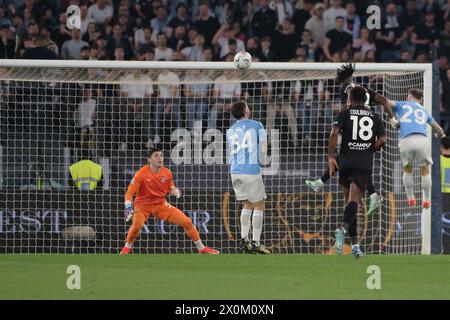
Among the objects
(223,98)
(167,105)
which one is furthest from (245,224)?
(223,98)

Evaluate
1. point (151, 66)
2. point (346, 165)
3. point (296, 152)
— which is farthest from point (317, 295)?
point (296, 152)

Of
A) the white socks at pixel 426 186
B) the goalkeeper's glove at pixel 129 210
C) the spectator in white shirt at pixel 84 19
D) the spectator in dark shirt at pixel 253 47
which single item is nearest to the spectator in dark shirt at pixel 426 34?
the spectator in dark shirt at pixel 253 47

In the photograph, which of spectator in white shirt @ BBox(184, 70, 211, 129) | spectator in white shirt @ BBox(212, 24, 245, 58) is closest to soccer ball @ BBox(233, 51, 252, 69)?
spectator in white shirt @ BBox(184, 70, 211, 129)

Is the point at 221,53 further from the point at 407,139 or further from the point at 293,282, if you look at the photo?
the point at 293,282

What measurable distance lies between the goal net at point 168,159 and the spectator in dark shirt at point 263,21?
3682 mm

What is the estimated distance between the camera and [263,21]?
23.3 meters

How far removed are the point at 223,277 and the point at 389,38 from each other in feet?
41.1

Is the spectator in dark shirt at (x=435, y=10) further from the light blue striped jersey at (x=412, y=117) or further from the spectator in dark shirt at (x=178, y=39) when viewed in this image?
the light blue striped jersey at (x=412, y=117)

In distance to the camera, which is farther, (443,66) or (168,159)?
(443,66)

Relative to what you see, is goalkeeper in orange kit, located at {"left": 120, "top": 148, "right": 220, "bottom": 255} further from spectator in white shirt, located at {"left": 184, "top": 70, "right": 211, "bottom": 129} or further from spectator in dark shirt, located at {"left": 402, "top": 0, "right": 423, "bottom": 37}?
spectator in dark shirt, located at {"left": 402, "top": 0, "right": 423, "bottom": 37}

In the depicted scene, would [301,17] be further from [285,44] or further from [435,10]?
[435,10]

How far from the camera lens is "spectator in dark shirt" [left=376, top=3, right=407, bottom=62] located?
23688 mm

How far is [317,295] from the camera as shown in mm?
10625

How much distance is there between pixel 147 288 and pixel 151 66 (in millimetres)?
6878
